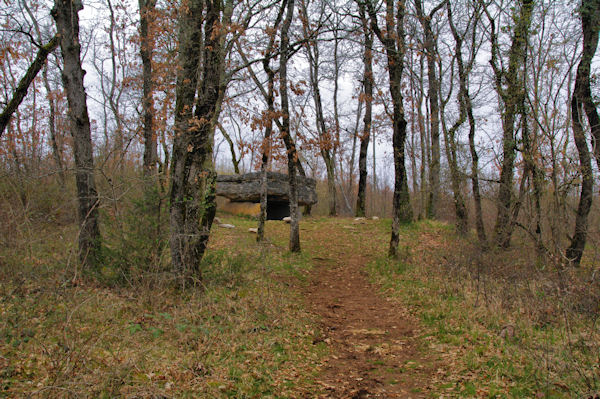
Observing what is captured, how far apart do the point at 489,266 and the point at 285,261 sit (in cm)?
458

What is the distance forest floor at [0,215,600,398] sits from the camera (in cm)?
346

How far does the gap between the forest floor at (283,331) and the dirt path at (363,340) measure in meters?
0.02

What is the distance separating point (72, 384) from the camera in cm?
277

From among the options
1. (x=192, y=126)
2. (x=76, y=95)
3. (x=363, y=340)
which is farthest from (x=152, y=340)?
(x=76, y=95)

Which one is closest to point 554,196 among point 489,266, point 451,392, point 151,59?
point 489,266

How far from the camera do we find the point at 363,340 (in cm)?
531

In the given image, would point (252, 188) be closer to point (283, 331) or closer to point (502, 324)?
point (283, 331)

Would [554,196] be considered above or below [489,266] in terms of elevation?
above

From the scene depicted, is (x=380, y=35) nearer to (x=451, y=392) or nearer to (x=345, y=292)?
(x=345, y=292)

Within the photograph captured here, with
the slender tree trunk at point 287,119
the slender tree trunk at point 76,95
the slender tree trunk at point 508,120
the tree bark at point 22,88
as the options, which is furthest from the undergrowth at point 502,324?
the tree bark at point 22,88

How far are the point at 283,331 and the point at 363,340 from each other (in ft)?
3.74

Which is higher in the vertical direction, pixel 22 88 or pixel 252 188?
pixel 22 88

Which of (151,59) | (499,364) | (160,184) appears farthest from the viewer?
(151,59)

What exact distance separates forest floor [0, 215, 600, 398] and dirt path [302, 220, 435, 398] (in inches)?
1.0
